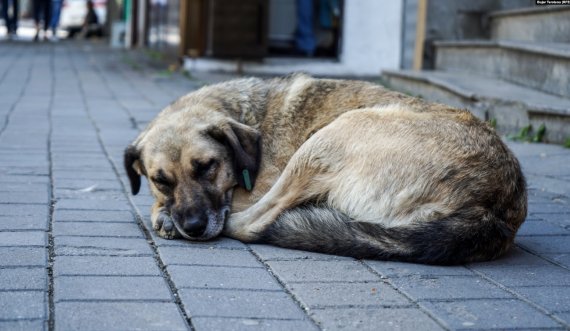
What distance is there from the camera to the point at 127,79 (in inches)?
512

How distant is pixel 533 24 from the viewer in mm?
9141

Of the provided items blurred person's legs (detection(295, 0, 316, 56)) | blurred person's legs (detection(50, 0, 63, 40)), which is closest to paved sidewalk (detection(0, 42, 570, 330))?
blurred person's legs (detection(295, 0, 316, 56))

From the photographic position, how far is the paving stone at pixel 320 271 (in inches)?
147

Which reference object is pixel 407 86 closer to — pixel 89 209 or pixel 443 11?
pixel 443 11

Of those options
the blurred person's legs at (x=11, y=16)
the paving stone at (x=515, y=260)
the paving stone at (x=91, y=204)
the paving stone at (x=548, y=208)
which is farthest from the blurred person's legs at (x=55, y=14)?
the paving stone at (x=515, y=260)

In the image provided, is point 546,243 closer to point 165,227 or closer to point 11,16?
point 165,227

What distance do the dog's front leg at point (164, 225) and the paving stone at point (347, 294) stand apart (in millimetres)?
948

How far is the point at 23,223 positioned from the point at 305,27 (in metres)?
10.7

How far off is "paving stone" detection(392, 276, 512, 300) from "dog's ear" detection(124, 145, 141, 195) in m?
1.66

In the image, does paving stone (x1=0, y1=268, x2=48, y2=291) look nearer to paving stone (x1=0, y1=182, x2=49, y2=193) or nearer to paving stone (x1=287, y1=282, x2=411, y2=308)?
paving stone (x1=287, y1=282, x2=411, y2=308)

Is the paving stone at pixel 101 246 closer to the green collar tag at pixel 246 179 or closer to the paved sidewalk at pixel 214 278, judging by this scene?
the paved sidewalk at pixel 214 278

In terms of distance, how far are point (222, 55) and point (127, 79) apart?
1.34 meters

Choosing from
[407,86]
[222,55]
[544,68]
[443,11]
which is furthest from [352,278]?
[222,55]

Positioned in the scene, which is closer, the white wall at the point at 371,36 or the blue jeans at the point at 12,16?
the white wall at the point at 371,36
